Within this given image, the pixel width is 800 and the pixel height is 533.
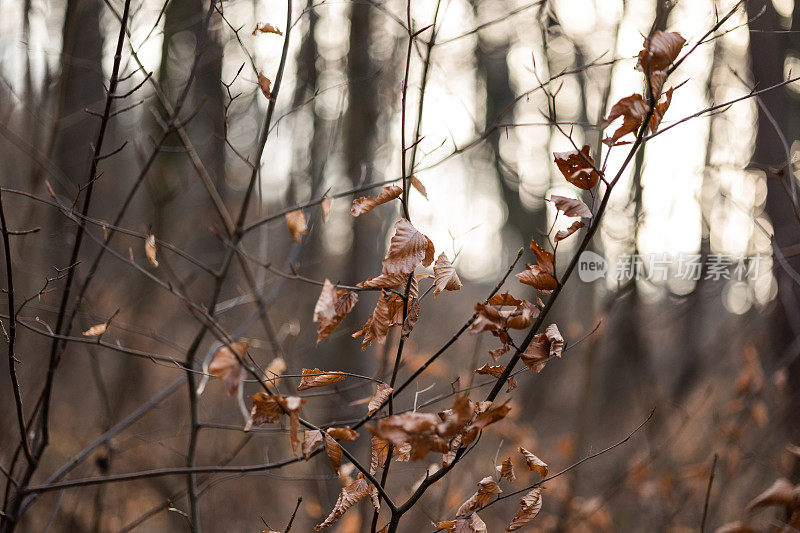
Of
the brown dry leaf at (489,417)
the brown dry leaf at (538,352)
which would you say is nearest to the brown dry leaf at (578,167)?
the brown dry leaf at (538,352)

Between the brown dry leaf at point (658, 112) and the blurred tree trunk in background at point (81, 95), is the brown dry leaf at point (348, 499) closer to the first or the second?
the brown dry leaf at point (658, 112)

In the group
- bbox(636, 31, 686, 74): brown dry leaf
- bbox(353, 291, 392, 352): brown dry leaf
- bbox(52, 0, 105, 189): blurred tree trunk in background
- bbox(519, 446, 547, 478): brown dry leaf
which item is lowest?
bbox(519, 446, 547, 478): brown dry leaf

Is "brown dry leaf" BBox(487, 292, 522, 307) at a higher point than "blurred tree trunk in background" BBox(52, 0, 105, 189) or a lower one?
lower

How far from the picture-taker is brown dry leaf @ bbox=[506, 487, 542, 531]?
3.01 feet

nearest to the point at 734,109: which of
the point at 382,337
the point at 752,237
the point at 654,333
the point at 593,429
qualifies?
the point at 752,237

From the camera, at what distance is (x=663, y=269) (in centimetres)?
218

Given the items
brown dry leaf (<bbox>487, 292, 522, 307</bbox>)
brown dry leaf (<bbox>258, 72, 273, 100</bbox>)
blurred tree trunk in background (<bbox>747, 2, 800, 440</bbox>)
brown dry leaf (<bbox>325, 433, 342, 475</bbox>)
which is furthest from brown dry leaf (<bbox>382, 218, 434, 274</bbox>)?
blurred tree trunk in background (<bbox>747, 2, 800, 440</bbox>)

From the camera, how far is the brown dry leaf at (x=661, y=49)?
2.48ft

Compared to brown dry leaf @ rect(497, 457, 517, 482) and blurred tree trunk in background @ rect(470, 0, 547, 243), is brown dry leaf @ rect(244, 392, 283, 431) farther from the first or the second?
blurred tree trunk in background @ rect(470, 0, 547, 243)

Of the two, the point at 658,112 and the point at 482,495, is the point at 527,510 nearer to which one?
the point at 482,495

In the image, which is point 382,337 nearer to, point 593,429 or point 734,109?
point 734,109

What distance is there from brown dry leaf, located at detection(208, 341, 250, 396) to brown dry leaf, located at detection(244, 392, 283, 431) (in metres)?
0.05

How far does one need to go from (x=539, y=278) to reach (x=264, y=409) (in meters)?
0.45

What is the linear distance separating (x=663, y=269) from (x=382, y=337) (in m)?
1.62
